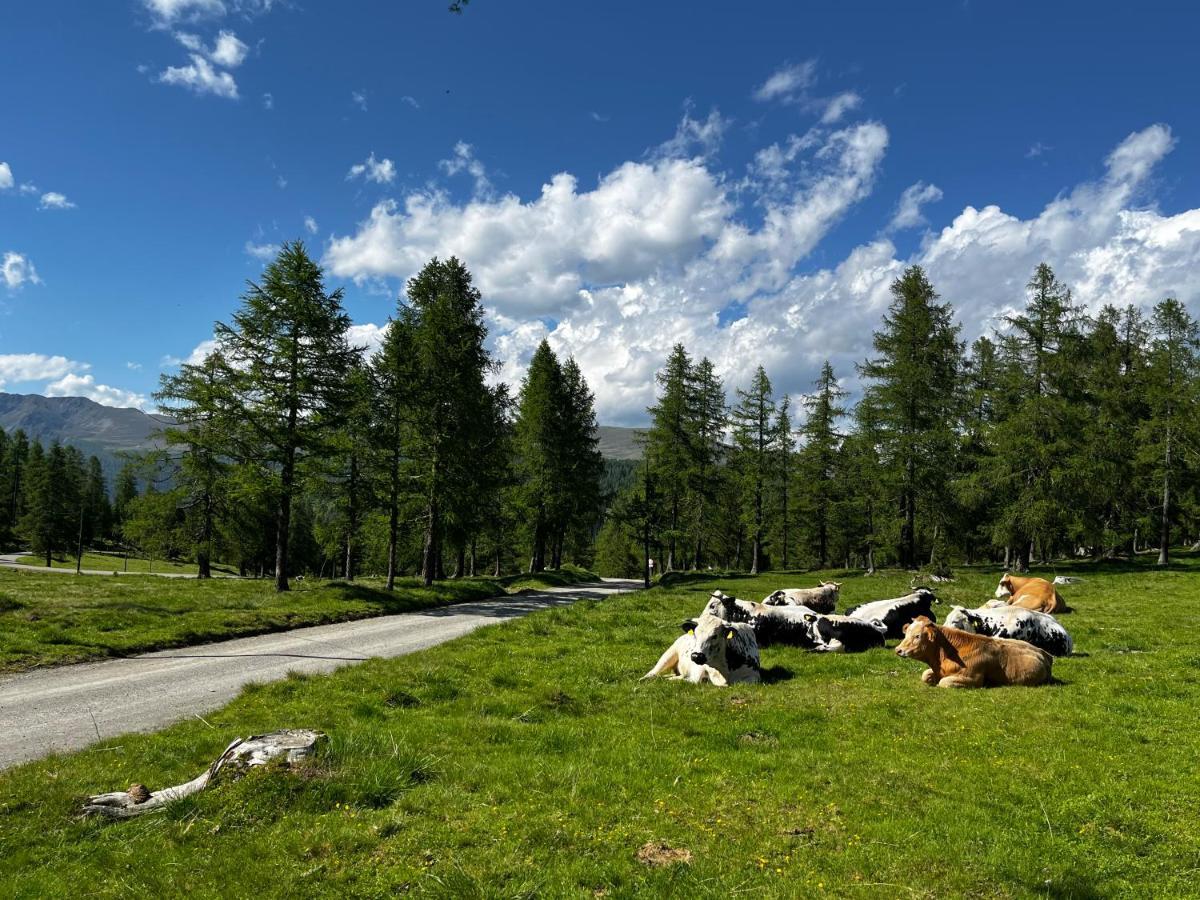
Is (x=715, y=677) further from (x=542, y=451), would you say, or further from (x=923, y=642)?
(x=542, y=451)

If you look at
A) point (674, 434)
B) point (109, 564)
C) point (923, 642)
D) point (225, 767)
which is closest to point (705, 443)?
point (674, 434)

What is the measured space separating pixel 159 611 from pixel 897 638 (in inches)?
896

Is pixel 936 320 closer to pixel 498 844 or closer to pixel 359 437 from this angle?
pixel 359 437

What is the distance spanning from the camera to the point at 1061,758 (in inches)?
317

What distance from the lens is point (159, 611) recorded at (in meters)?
20.4

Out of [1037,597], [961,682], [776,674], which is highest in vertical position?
[1037,597]

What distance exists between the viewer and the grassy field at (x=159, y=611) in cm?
1577

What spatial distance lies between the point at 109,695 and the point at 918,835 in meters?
14.2

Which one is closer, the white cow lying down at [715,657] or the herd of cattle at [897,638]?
the herd of cattle at [897,638]

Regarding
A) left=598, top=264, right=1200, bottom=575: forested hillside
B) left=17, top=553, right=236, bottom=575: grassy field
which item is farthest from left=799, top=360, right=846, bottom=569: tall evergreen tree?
left=17, top=553, right=236, bottom=575: grassy field

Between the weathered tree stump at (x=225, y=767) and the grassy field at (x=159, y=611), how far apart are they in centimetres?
1013

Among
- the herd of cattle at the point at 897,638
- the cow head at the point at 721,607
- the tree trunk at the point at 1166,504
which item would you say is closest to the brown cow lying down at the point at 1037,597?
the herd of cattle at the point at 897,638

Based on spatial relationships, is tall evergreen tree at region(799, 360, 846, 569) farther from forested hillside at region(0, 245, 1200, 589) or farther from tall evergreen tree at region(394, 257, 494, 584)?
tall evergreen tree at region(394, 257, 494, 584)

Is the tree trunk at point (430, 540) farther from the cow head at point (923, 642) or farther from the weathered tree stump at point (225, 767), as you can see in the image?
the cow head at point (923, 642)
